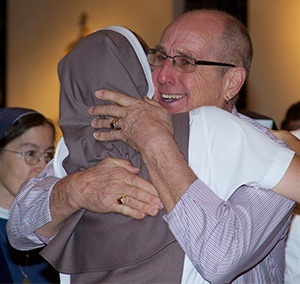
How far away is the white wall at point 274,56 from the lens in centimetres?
639

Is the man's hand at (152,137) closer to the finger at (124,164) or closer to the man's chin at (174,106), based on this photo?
the finger at (124,164)

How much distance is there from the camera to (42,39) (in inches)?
343

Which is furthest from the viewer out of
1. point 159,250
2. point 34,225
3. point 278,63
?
point 278,63

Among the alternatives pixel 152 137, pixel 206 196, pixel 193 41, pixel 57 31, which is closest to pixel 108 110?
pixel 152 137

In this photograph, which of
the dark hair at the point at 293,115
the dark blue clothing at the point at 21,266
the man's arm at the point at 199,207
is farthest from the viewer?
the dark hair at the point at 293,115

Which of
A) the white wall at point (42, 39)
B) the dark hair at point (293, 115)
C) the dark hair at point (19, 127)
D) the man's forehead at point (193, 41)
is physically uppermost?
the man's forehead at point (193, 41)

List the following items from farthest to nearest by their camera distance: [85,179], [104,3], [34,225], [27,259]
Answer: [104,3], [27,259], [34,225], [85,179]

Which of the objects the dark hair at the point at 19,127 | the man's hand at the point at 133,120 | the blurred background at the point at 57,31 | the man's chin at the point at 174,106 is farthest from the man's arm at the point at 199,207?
the blurred background at the point at 57,31

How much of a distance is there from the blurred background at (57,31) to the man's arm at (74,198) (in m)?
4.60

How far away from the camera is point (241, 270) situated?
7.27 ft

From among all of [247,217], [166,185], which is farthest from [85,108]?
[247,217]

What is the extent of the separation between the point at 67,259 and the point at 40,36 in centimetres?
671

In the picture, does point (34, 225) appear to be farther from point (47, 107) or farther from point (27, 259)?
point (47, 107)

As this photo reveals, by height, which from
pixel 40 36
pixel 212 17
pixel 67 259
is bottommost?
pixel 40 36
